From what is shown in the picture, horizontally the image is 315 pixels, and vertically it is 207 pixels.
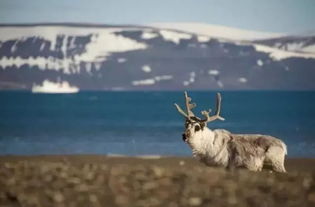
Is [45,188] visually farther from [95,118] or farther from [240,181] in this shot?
[240,181]

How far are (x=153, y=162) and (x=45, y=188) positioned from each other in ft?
1.71

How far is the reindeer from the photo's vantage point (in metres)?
2.85

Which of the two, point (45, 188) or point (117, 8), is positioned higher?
point (117, 8)

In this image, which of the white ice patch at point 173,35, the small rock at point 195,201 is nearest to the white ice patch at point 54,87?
the white ice patch at point 173,35

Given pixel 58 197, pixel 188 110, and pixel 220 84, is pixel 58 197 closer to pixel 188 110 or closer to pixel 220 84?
pixel 188 110

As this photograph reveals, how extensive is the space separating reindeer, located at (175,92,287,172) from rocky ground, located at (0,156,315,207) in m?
0.05

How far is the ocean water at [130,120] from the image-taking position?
2.97 m

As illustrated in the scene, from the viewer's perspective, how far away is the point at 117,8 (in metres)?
3.02

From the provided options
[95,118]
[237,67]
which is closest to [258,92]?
[237,67]

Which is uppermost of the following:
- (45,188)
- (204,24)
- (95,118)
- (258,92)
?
(204,24)

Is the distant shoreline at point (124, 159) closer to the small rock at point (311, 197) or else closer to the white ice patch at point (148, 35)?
the small rock at point (311, 197)

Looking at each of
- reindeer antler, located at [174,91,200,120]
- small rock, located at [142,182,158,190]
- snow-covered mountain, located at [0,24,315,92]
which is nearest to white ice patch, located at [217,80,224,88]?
snow-covered mountain, located at [0,24,315,92]

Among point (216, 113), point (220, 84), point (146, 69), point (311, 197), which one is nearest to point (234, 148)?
point (216, 113)

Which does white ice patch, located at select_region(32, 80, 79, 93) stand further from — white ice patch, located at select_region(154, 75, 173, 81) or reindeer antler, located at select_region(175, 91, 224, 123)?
reindeer antler, located at select_region(175, 91, 224, 123)
